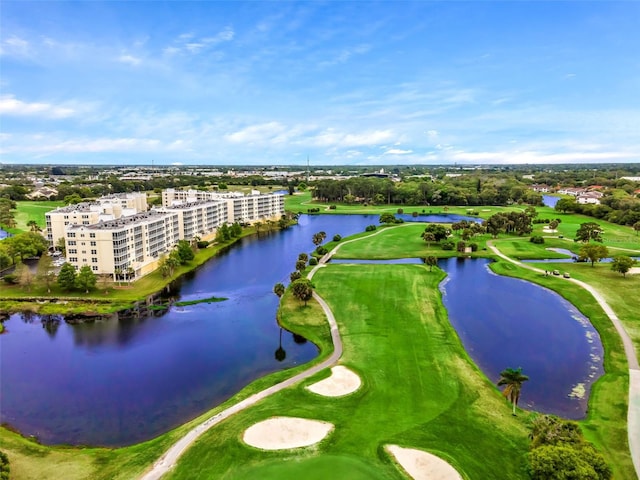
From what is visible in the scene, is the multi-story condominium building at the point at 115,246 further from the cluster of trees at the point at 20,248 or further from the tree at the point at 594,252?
the tree at the point at 594,252

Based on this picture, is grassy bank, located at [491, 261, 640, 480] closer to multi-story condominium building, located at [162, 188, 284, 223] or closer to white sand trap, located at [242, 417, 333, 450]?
white sand trap, located at [242, 417, 333, 450]

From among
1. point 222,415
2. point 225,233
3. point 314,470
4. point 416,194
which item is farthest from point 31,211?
point 416,194

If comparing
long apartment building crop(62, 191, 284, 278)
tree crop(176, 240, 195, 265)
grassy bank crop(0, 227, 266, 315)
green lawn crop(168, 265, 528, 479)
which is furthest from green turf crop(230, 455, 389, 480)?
tree crop(176, 240, 195, 265)

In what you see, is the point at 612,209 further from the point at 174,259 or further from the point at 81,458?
the point at 81,458

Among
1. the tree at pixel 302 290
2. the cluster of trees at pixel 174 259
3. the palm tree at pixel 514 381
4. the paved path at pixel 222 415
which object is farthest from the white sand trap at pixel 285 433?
the cluster of trees at pixel 174 259

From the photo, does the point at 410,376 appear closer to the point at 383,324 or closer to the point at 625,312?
the point at 383,324

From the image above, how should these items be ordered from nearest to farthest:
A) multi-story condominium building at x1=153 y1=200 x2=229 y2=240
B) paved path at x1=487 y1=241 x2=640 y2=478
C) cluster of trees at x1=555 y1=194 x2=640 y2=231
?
1. paved path at x1=487 y1=241 x2=640 y2=478
2. multi-story condominium building at x1=153 y1=200 x2=229 y2=240
3. cluster of trees at x1=555 y1=194 x2=640 y2=231
